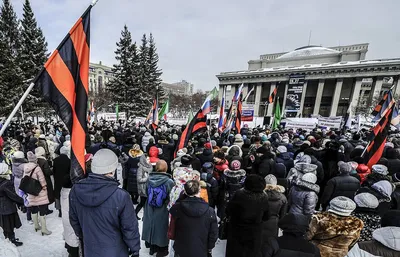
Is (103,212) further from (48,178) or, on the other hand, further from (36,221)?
(36,221)

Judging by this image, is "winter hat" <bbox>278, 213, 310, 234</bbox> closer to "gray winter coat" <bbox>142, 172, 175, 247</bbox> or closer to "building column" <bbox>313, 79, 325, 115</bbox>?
"gray winter coat" <bbox>142, 172, 175, 247</bbox>

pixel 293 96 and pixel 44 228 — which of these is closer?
pixel 44 228

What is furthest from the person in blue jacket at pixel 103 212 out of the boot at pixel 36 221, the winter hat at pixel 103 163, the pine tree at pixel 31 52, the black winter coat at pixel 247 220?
the pine tree at pixel 31 52

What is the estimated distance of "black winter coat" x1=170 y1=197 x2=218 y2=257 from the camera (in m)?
2.37

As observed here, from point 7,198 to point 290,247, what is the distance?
13.6ft

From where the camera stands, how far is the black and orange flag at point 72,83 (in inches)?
88.6

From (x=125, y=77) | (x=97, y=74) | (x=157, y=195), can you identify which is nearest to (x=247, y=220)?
(x=157, y=195)

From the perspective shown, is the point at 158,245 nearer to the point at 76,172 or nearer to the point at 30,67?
the point at 76,172

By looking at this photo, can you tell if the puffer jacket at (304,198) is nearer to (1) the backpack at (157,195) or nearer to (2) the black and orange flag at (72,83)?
(1) the backpack at (157,195)

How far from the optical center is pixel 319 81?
47.7 m

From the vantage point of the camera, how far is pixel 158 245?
328 centimetres

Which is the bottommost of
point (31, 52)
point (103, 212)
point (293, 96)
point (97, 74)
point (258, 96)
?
point (103, 212)

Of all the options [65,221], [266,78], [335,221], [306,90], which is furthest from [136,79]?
[306,90]

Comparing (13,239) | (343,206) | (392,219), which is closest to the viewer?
(392,219)
